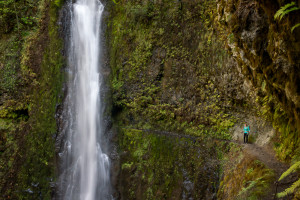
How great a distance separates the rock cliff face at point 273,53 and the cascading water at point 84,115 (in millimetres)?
8456

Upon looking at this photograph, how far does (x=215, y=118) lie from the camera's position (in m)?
9.73

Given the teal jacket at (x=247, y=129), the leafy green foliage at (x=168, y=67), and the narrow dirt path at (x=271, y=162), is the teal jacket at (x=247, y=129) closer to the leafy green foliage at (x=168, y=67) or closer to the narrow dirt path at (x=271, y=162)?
the narrow dirt path at (x=271, y=162)

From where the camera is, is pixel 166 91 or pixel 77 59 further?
pixel 77 59

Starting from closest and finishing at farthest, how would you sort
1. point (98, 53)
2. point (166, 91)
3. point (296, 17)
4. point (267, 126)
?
point (296, 17) < point (267, 126) < point (166, 91) < point (98, 53)

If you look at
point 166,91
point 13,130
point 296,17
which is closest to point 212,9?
Answer: point 166,91

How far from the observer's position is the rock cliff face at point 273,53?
11.2 feet

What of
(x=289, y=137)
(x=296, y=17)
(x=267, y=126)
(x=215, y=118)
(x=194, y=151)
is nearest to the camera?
(x=296, y=17)

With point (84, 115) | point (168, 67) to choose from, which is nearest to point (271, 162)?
point (168, 67)

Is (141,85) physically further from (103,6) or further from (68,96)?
(103,6)

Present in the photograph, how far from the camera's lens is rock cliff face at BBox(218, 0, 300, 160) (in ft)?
11.2

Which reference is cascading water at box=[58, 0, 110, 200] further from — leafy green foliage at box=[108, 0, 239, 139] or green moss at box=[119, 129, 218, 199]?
green moss at box=[119, 129, 218, 199]

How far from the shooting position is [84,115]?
12.2m

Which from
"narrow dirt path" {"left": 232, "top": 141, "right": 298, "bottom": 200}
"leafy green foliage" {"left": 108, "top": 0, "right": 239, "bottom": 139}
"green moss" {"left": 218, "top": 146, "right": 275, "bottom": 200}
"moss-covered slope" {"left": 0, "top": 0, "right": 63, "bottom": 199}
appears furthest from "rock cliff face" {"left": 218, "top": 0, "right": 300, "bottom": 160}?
"moss-covered slope" {"left": 0, "top": 0, "right": 63, "bottom": 199}

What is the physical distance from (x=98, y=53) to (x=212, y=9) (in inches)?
269
